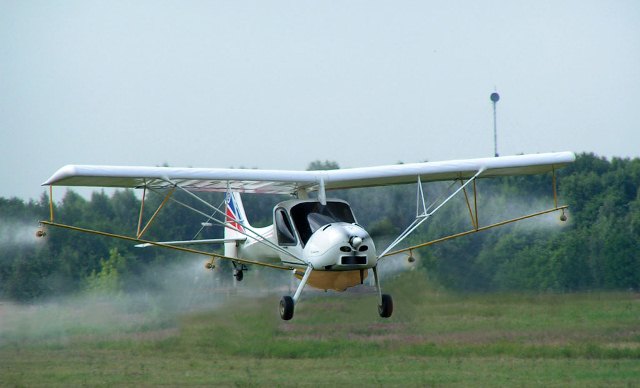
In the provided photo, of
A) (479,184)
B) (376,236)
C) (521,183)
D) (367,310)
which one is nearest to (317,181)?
(376,236)

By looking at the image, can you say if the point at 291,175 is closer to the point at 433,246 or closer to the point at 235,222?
the point at 235,222

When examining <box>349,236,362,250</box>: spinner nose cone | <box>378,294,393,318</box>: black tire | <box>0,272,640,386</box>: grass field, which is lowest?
<box>0,272,640,386</box>: grass field

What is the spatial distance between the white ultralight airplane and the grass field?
24.7 ft

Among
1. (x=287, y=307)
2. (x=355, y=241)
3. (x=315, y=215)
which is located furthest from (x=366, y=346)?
(x=355, y=241)

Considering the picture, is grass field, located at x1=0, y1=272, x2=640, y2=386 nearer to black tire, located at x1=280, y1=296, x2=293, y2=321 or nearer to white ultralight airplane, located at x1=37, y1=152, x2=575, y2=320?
white ultralight airplane, located at x1=37, y1=152, x2=575, y2=320

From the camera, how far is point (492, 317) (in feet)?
119

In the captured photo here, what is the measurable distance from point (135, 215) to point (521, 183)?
49.4 ft

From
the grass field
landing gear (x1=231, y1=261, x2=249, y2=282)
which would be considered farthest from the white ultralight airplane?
the grass field

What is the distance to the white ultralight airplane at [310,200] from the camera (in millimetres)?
22766

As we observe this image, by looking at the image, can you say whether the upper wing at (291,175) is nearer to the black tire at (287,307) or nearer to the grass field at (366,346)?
the black tire at (287,307)

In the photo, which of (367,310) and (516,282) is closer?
(367,310)

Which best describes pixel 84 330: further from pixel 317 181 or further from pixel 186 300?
pixel 317 181

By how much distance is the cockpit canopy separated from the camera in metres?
23.9

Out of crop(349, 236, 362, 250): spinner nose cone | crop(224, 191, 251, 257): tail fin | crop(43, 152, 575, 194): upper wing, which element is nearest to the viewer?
crop(349, 236, 362, 250): spinner nose cone
